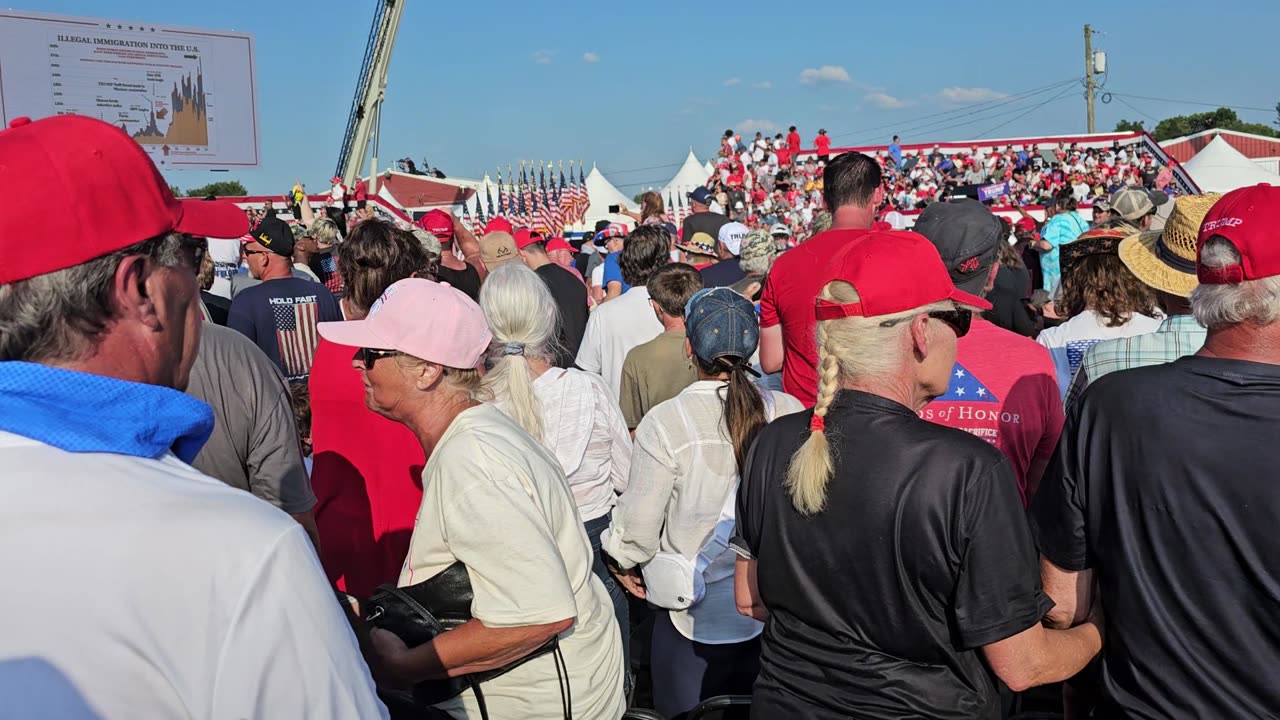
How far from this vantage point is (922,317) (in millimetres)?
2098

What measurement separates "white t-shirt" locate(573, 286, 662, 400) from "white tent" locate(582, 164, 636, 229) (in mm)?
24094

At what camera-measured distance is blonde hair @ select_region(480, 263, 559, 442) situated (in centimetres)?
314

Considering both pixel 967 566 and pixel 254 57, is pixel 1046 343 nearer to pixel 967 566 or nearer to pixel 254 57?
pixel 967 566

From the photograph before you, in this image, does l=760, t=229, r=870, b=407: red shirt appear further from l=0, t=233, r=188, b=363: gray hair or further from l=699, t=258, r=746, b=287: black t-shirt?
l=0, t=233, r=188, b=363: gray hair

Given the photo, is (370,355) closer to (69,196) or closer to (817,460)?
(817,460)

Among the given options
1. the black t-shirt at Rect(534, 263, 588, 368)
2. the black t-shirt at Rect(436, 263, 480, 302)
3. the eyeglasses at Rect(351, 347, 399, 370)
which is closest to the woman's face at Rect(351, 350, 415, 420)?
the eyeglasses at Rect(351, 347, 399, 370)

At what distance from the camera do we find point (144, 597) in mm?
998

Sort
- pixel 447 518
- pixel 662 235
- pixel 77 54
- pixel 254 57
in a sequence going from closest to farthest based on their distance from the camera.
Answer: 1. pixel 447 518
2. pixel 662 235
3. pixel 77 54
4. pixel 254 57

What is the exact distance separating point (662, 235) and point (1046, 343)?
9.63ft

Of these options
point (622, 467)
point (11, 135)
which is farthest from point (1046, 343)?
point (11, 135)

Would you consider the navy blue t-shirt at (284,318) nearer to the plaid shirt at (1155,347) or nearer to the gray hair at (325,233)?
the gray hair at (325,233)

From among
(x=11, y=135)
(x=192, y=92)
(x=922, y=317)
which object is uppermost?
(x=192, y=92)

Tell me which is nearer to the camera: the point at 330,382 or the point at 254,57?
the point at 330,382

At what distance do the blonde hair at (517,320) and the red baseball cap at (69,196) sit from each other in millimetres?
1932
